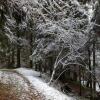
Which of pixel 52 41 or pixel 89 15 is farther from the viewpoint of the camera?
pixel 52 41

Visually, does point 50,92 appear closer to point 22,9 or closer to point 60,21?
point 60,21

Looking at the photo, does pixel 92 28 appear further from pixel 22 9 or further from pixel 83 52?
pixel 22 9

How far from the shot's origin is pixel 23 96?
1102cm

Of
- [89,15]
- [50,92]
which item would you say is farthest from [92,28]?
[50,92]

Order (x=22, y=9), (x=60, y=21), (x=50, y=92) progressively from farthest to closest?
(x=60, y=21), (x=50, y=92), (x=22, y=9)

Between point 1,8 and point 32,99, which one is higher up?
point 1,8

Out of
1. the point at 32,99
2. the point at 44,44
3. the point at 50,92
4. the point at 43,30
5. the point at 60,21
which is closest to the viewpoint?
the point at 32,99

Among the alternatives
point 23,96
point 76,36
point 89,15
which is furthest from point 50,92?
point 89,15

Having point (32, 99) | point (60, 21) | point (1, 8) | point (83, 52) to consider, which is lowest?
point (32, 99)

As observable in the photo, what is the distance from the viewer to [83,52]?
1686 centimetres

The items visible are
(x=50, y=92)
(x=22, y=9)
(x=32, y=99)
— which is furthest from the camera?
(x=50, y=92)

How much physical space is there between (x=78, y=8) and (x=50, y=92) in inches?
264

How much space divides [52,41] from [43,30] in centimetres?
128

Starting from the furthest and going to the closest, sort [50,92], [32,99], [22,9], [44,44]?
1. [44,44]
2. [50,92]
3. [32,99]
4. [22,9]
